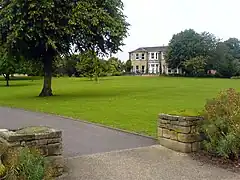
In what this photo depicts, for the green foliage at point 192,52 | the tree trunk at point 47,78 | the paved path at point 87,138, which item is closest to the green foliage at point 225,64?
the green foliage at point 192,52

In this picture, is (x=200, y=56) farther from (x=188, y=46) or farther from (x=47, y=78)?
(x=47, y=78)

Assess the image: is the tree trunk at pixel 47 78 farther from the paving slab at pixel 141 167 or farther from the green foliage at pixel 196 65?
the green foliage at pixel 196 65

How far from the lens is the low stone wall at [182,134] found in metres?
8.10

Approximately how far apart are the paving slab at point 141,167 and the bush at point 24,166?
0.85 metres

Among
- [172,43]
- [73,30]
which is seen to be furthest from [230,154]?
[172,43]

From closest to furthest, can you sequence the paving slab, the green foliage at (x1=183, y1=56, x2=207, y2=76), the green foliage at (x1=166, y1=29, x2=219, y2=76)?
the paving slab → the green foliage at (x1=183, y1=56, x2=207, y2=76) → the green foliage at (x1=166, y1=29, x2=219, y2=76)

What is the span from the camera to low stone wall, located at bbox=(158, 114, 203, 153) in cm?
810

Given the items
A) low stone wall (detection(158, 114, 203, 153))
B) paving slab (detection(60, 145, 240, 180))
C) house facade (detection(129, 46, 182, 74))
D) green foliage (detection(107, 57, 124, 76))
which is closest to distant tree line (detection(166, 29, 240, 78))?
green foliage (detection(107, 57, 124, 76))

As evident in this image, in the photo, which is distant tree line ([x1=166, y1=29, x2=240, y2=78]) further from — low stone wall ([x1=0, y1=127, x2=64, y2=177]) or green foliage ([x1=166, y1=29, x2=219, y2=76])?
low stone wall ([x1=0, y1=127, x2=64, y2=177])

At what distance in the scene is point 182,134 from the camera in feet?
26.8

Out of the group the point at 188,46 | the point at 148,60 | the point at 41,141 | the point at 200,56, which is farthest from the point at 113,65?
the point at 148,60

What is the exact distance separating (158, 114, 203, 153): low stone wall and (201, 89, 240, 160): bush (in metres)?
0.22

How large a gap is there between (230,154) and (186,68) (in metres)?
72.3

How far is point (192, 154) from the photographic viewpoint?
805 centimetres
